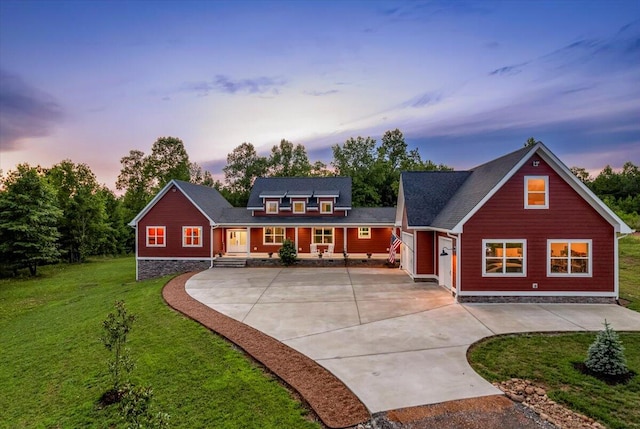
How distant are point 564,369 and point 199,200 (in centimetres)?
2151

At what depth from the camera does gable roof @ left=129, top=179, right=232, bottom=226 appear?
21.0m

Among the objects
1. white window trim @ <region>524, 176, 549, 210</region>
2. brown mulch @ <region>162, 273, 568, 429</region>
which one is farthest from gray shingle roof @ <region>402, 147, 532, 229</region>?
brown mulch @ <region>162, 273, 568, 429</region>

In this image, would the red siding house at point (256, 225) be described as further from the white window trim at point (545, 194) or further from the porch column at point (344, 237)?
the white window trim at point (545, 194)

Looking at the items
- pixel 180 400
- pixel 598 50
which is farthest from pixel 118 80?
pixel 598 50

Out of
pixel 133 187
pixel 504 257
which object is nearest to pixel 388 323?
pixel 504 257

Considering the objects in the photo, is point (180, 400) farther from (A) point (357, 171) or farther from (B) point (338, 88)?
(A) point (357, 171)

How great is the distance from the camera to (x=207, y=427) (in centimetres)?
504

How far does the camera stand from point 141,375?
278 inches

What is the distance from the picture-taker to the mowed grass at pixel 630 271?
498 inches

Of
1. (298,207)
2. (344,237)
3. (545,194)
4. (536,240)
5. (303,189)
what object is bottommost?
(344,237)

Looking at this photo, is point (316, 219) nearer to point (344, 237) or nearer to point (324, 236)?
point (324, 236)

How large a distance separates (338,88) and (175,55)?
426 inches

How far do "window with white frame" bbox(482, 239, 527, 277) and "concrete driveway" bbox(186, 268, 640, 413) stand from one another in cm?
130

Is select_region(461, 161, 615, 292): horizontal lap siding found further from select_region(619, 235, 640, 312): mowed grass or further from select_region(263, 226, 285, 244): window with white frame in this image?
select_region(263, 226, 285, 244): window with white frame
